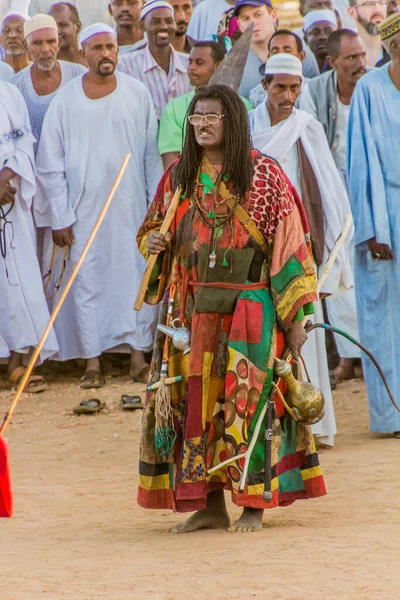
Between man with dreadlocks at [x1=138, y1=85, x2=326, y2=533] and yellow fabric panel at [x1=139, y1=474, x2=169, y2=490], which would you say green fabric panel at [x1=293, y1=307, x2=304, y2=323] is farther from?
yellow fabric panel at [x1=139, y1=474, x2=169, y2=490]

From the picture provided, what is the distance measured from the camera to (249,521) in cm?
664

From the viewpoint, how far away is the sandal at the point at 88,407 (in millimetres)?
10352

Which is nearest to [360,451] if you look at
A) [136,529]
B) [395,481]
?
[395,481]

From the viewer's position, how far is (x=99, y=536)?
6.85 m

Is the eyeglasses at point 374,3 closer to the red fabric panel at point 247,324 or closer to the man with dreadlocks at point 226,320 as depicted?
the man with dreadlocks at point 226,320

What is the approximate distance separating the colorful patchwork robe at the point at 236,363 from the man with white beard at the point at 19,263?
14.8 ft

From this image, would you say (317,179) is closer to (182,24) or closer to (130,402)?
(130,402)

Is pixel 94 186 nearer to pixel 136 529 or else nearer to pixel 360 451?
pixel 360 451

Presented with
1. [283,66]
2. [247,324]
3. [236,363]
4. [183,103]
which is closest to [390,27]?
[283,66]

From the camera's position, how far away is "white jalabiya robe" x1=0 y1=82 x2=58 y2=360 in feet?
36.5

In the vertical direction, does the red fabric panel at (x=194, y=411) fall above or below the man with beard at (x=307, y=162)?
below

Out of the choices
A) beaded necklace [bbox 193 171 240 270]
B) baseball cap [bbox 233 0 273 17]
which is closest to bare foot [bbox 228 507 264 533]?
beaded necklace [bbox 193 171 240 270]

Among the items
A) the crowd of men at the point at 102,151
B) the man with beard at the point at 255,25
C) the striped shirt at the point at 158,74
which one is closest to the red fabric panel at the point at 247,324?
the crowd of men at the point at 102,151

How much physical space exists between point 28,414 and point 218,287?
4248mm
